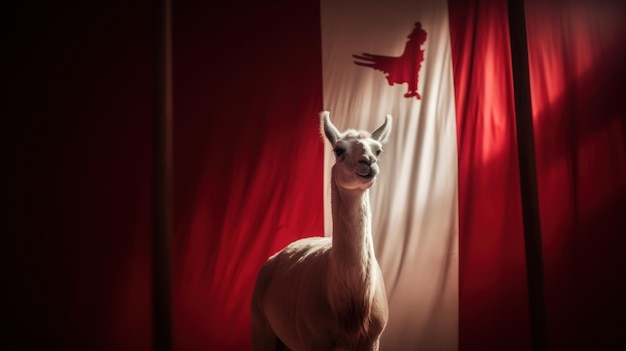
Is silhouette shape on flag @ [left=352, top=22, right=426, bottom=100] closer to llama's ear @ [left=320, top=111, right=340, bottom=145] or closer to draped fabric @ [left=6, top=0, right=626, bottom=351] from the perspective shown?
draped fabric @ [left=6, top=0, right=626, bottom=351]

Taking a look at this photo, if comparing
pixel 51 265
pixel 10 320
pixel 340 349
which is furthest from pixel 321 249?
pixel 10 320

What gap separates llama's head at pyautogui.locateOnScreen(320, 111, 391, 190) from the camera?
179 cm

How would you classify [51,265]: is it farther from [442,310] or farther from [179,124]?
[442,310]

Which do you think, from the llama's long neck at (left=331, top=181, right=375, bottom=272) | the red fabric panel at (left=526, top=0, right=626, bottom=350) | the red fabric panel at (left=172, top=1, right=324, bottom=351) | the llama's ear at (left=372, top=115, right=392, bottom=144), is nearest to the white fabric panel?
Result: the red fabric panel at (left=172, top=1, right=324, bottom=351)

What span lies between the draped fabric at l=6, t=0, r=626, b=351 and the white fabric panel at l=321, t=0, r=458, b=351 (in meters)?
0.01

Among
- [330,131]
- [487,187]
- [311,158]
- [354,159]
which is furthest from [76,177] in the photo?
Result: [487,187]

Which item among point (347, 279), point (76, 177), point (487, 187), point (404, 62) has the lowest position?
point (347, 279)

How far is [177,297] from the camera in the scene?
9.21ft

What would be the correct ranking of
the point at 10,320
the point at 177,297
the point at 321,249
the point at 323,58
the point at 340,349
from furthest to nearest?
1. the point at 323,58
2. the point at 177,297
3. the point at 10,320
4. the point at 321,249
5. the point at 340,349

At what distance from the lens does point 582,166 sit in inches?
114

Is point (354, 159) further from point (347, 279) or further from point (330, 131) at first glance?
point (347, 279)

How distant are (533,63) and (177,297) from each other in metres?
2.70

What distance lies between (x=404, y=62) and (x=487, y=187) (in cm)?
98

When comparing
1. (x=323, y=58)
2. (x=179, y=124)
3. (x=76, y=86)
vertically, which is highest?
(x=323, y=58)
